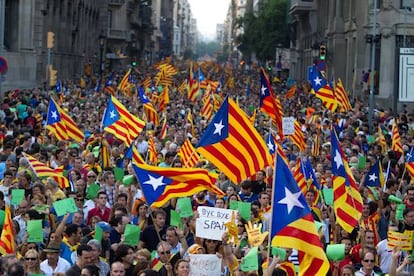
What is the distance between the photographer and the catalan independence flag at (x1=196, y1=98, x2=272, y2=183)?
477 inches

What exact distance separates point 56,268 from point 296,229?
236 centimetres

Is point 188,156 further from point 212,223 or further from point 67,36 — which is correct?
point 67,36

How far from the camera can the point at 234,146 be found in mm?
12281

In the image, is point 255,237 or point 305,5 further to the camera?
point 305,5

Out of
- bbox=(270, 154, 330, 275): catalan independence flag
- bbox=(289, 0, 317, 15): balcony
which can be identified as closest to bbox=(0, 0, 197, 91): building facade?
bbox=(289, 0, 317, 15): balcony

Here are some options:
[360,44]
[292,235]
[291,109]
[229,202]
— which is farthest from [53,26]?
[292,235]

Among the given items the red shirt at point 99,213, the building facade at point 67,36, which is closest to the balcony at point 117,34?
the building facade at point 67,36

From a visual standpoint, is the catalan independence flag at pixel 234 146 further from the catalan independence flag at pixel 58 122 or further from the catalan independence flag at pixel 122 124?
the catalan independence flag at pixel 58 122

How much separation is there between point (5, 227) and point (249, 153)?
10.1 ft

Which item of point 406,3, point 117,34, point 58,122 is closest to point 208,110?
point 58,122

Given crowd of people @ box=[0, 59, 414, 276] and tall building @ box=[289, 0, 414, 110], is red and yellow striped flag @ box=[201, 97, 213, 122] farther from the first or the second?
tall building @ box=[289, 0, 414, 110]

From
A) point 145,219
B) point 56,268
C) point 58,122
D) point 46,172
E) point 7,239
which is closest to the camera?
point 56,268

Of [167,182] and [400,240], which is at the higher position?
[167,182]

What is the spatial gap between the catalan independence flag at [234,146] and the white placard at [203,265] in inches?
112
